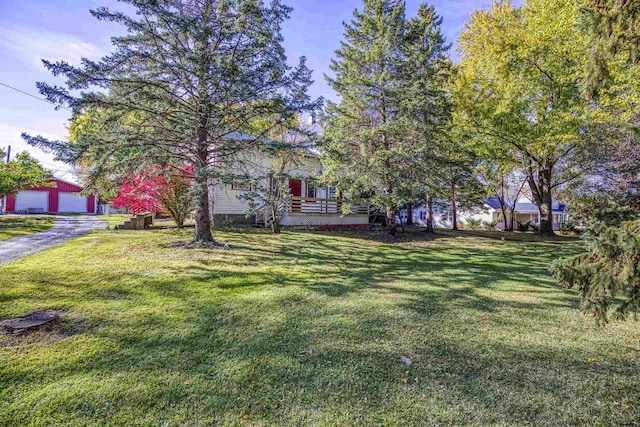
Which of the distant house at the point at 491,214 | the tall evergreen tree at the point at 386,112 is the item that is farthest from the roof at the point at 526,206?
the tall evergreen tree at the point at 386,112

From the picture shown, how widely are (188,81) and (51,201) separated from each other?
31970mm

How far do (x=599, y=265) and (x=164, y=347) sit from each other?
4377mm

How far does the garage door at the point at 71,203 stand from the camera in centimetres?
3181

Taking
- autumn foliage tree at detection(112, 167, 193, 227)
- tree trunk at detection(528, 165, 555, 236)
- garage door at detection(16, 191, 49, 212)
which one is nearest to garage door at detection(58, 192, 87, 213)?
garage door at detection(16, 191, 49, 212)

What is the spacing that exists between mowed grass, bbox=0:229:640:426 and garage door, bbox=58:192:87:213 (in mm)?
31789

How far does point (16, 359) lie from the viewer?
10.8 ft

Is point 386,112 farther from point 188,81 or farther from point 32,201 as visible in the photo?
point 32,201

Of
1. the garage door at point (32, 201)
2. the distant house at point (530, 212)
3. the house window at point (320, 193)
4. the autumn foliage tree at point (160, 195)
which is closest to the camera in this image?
the autumn foliage tree at point (160, 195)

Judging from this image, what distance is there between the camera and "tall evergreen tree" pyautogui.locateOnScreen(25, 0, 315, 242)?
789 cm

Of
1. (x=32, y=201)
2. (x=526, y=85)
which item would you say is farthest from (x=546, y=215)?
(x=32, y=201)

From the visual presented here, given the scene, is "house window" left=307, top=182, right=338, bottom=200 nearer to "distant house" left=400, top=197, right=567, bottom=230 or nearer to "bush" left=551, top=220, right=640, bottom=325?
"distant house" left=400, top=197, right=567, bottom=230

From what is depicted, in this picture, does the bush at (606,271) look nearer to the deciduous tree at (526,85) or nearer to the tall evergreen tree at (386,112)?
the tall evergreen tree at (386,112)

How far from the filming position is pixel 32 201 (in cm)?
2966

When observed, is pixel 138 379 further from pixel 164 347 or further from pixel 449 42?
pixel 449 42
